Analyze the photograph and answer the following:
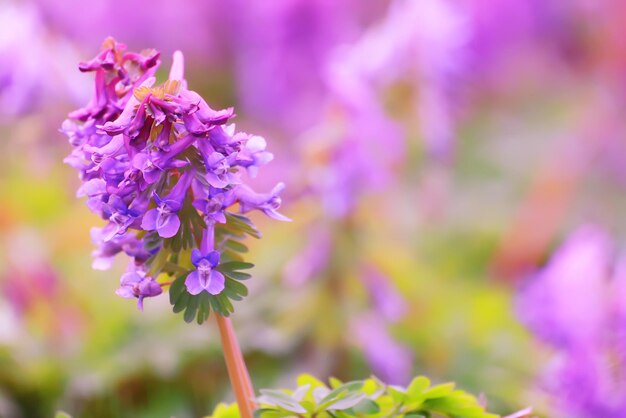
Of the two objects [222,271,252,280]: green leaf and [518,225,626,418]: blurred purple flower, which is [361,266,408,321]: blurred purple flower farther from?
[222,271,252,280]: green leaf

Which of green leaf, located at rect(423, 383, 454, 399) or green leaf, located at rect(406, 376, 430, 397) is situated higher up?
green leaf, located at rect(406, 376, 430, 397)

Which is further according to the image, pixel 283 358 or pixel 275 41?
pixel 275 41

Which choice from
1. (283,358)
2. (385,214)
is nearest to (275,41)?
(385,214)

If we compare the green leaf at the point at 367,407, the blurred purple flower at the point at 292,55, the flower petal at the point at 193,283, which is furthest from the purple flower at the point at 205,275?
the blurred purple flower at the point at 292,55

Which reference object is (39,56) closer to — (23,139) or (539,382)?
(23,139)

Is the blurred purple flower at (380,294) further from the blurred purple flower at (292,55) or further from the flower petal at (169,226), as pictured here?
the blurred purple flower at (292,55)

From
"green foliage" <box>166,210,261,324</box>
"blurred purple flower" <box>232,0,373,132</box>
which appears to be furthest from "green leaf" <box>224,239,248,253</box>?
"blurred purple flower" <box>232,0,373,132</box>

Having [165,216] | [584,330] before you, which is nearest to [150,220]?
[165,216]
